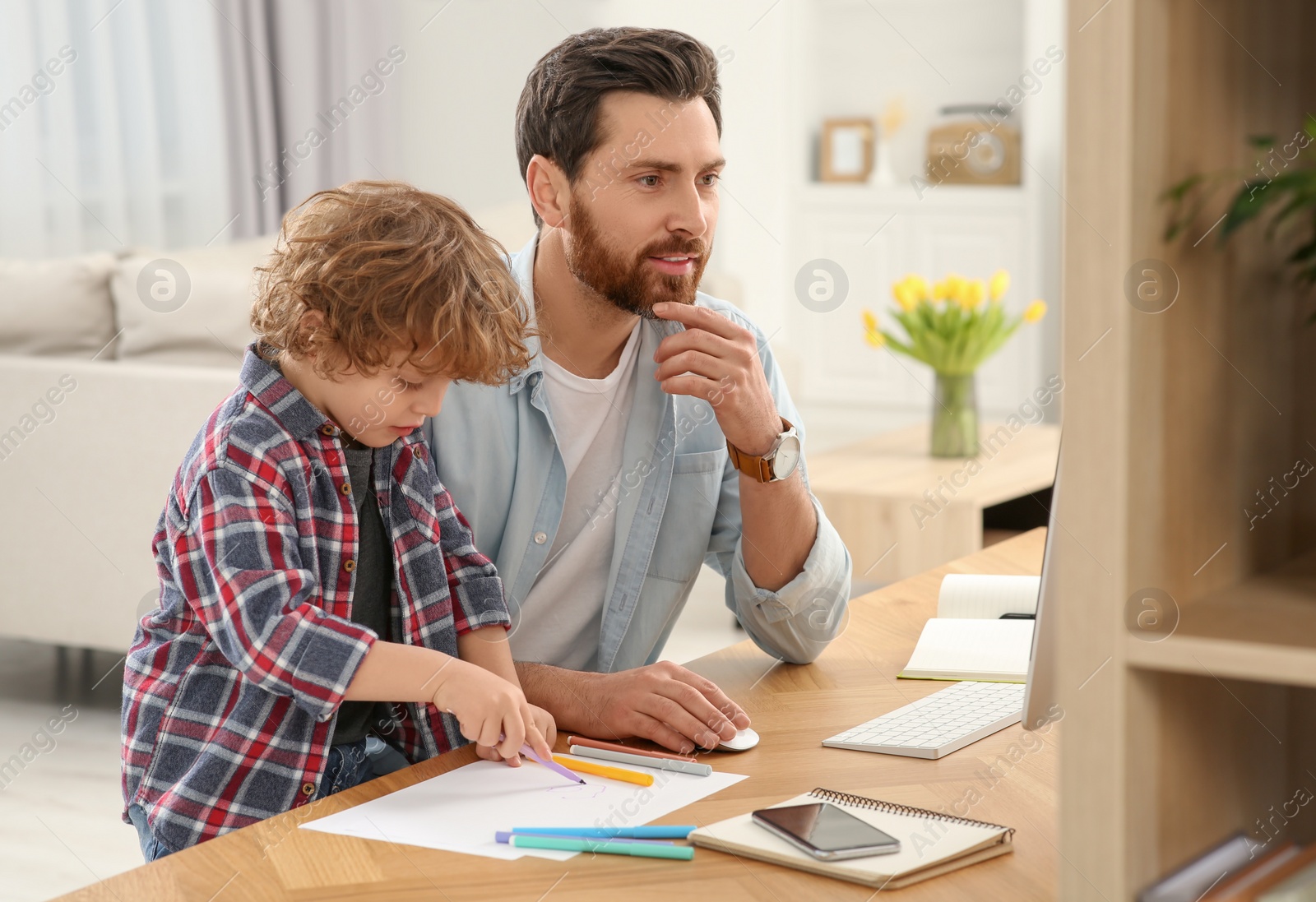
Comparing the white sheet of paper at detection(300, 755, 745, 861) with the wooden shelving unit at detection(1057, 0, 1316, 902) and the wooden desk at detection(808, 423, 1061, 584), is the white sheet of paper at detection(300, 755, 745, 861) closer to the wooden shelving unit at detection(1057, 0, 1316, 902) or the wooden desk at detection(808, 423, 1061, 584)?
the wooden shelving unit at detection(1057, 0, 1316, 902)

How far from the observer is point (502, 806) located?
93 cm

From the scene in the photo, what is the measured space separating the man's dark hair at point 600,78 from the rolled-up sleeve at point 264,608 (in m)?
0.59

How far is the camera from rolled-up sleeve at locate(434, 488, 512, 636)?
1.16 meters

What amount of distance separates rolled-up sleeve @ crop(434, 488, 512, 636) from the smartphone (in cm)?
36

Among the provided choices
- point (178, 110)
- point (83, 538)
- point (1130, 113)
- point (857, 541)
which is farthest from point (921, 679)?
point (178, 110)

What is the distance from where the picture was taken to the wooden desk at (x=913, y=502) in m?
2.90

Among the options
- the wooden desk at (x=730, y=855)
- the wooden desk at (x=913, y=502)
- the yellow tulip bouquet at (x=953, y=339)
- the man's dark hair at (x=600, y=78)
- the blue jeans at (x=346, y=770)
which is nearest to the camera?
the wooden desk at (x=730, y=855)

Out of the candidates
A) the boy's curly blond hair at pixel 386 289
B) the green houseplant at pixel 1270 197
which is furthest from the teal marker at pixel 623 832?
the green houseplant at pixel 1270 197

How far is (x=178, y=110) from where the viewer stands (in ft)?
15.3

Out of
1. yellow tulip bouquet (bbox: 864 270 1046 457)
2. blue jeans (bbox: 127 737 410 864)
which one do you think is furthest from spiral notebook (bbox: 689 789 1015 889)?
yellow tulip bouquet (bbox: 864 270 1046 457)

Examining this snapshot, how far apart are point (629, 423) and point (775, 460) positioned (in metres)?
0.18

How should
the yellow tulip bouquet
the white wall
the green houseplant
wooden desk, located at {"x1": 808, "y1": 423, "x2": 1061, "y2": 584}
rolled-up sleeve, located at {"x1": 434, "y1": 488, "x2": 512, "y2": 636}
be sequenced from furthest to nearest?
the white wall, the yellow tulip bouquet, wooden desk, located at {"x1": 808, "y1": 423, "x2": 1061, "y2": 584}, rolled-up sleeve, located at {"x1": 434, "y1": 488, "x2": 512, "y2": 636}, the green houseplant

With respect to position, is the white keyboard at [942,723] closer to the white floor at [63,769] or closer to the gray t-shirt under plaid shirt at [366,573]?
the gray t-shirt under plaid shirt at [366,573]

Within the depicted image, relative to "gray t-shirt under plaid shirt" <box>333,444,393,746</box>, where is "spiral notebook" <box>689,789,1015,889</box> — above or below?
below
